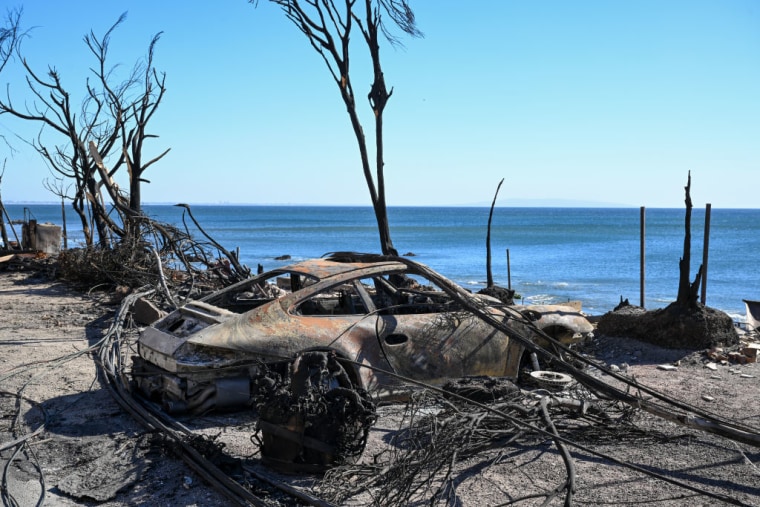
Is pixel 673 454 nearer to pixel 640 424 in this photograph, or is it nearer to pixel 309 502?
pixel 640 424

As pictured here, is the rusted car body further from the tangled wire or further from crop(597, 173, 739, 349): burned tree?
crop(597, 173, 739, 349): burned tree

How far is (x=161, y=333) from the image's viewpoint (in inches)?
278

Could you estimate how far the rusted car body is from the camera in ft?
21.3

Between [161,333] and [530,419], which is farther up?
[161,333]

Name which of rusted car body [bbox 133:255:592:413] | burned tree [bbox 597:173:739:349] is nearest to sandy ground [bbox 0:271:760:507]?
rusted car body [bbox 133:255:592:413]

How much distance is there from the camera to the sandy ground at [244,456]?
5.05 meters

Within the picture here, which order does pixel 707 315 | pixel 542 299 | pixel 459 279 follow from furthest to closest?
pixel 459 279 < pixel 542 299 < pixel 707 315

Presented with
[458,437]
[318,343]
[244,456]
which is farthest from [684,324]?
[244,456]

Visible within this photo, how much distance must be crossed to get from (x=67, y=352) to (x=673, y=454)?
25.4 feet

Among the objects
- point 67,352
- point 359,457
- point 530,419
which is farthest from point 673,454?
point 67,352

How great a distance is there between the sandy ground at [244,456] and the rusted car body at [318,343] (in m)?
0.39

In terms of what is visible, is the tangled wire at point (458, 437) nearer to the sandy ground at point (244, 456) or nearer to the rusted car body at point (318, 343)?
Answer: the sandy ground at point (244, 456)

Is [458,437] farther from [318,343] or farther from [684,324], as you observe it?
[684,324]

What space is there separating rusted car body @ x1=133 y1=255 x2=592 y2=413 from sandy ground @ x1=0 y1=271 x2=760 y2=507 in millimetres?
386
